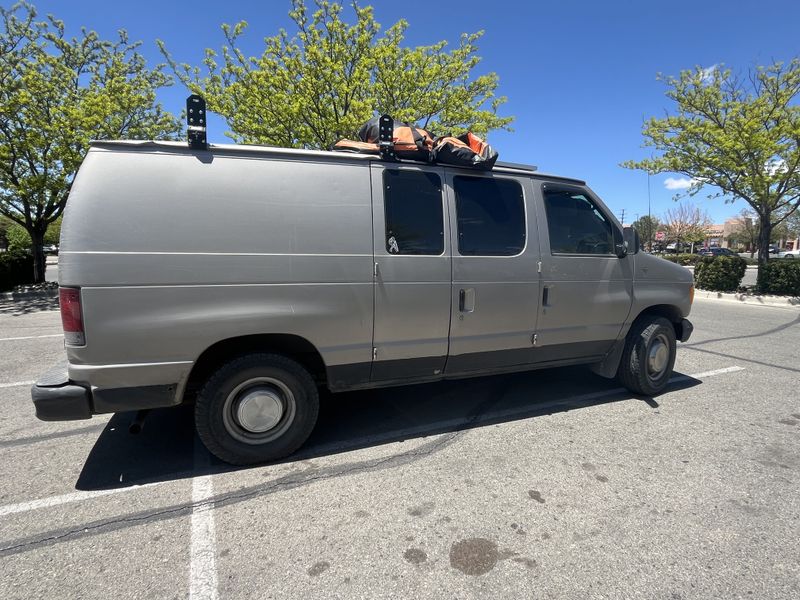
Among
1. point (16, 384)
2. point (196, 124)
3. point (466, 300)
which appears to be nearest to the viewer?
point (196, 124)

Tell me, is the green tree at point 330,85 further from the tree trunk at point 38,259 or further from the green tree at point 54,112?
the tree trunk at point 38,259

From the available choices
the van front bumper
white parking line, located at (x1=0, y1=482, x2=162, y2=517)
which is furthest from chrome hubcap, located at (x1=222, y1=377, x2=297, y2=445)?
the van front bumper

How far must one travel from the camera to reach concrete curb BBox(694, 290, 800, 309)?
12.8 m

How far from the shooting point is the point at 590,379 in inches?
203

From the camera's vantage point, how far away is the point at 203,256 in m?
2.77

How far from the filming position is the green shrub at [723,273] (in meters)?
14.7

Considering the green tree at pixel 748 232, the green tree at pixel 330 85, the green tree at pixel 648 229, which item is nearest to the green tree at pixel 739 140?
the green tree at pixel 330 85

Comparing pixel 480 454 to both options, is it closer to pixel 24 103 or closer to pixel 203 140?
pixel 203 140

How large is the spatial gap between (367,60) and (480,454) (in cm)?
1123

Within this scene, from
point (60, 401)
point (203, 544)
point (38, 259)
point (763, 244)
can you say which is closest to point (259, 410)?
point (203, 544)

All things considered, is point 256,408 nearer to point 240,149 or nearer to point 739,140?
point 240,149

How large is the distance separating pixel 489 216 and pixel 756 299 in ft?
47.0

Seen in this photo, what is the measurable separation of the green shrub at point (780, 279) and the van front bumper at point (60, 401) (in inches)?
705

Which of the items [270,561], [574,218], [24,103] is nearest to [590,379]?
[574,218]
